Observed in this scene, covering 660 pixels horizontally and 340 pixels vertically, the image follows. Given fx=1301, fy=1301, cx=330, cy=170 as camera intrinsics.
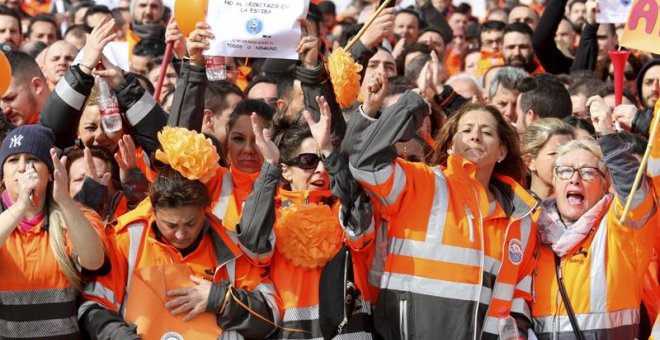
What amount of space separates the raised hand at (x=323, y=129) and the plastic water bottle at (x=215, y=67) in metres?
0.87

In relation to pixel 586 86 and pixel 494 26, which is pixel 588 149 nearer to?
pixel 586 86

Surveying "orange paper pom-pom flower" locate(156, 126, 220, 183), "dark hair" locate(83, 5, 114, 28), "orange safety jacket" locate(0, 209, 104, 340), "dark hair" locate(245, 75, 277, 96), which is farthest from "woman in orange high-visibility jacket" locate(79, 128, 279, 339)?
"dark hair" locate(83, 5, 114, 28)

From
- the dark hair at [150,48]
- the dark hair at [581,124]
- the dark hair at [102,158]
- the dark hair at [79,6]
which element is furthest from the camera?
the dark hair at [79,6]

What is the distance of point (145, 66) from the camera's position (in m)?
11.4

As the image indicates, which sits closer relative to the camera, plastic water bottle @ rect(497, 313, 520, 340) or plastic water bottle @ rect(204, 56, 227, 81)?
plastic water bottle @ rect(497, 313, 520, 340)

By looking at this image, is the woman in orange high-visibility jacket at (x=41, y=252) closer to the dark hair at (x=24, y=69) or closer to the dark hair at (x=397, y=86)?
the dark hair at (x=24, y=69)

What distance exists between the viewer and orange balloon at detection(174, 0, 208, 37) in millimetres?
6934

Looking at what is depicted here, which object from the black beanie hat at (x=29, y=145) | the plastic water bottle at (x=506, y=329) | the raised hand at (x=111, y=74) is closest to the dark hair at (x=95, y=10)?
the raised hand at (x=111, y=74)

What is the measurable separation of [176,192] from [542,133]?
2.46 m

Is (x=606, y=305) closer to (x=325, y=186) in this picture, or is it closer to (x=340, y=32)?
(x=325, y=186)

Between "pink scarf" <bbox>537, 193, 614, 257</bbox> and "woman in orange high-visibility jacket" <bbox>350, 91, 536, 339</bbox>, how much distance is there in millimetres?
197

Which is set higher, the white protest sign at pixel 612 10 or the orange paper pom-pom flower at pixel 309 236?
the white protest sign at pixel 612 10

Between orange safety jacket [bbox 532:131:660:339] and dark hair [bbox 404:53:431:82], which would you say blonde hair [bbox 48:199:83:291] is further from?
dark hair [bbox 404:53:431:82]

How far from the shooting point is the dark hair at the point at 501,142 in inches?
258
